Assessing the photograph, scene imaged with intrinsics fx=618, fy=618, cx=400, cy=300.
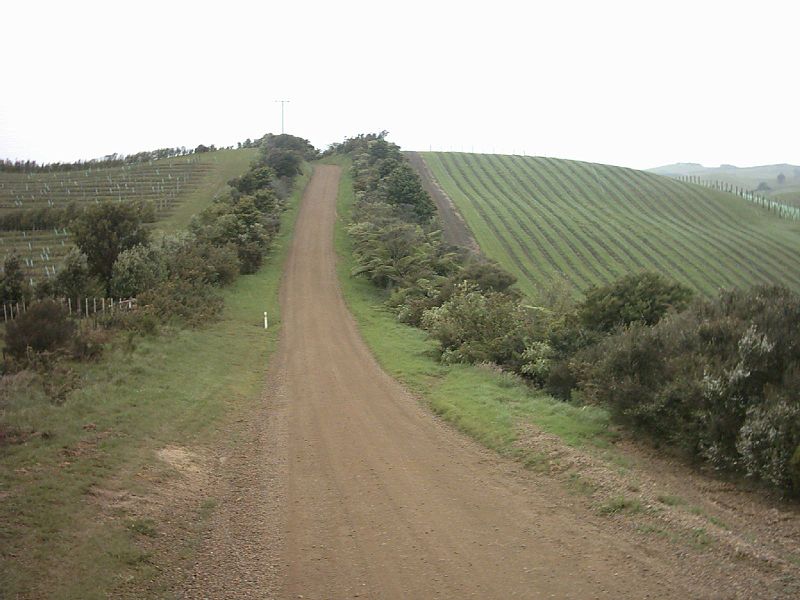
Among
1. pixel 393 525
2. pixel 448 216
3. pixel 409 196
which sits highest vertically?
pixel 409 196

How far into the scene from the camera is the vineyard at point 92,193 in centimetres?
4531

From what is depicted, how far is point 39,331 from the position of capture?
563 inches

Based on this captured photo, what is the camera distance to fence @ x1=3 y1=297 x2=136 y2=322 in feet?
66.0

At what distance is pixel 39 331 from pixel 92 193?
5277 centimetres

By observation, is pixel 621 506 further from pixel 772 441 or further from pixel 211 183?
pixel 211 183

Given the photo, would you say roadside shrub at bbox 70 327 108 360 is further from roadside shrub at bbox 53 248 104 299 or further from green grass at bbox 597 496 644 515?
green grass at bbox 597 496 644 515

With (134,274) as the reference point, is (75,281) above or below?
below

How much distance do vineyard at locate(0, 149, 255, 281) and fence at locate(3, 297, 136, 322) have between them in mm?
11844

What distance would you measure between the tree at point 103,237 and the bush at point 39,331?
36.0 feet

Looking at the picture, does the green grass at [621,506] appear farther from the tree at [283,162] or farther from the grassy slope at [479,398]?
the tree at [283,162]

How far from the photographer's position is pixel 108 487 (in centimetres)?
Answer: 824

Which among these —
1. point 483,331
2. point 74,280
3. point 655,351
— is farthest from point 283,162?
point 655,351

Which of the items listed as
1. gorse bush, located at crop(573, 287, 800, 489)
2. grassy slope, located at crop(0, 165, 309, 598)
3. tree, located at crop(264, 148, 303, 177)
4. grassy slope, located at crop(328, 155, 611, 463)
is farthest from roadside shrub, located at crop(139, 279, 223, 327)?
tree, located at crop(264, 148, 303, 177)

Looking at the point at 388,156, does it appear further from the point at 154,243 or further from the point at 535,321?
the point at 535,321
